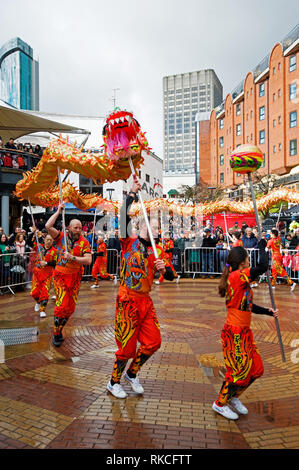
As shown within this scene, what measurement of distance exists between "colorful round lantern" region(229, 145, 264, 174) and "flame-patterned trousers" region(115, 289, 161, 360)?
6.97 ft

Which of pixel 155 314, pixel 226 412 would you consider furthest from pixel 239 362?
pixel 155 314

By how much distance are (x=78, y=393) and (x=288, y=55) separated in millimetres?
39084

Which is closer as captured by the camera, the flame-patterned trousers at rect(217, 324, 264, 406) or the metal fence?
the flame-patterned trousers at rect(217, 324, 264, 406)

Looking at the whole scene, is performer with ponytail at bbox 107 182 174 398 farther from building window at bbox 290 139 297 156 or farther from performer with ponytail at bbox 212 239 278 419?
building window at bbox 290 139 297 156

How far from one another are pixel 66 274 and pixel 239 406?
3.22 metres

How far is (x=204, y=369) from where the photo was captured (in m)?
4.94

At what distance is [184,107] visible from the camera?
171750 mm

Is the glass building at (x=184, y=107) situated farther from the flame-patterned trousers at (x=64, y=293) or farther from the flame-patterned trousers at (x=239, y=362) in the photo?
the flame-patterned trousers at (x=239, y=362)

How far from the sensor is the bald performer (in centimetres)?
574

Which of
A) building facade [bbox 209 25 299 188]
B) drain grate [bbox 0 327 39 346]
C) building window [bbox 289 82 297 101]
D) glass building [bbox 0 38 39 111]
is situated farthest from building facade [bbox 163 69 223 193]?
drain grate [bbox 0 327 39 346]

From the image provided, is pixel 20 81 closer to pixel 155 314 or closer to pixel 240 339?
pixel 155 314
